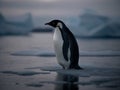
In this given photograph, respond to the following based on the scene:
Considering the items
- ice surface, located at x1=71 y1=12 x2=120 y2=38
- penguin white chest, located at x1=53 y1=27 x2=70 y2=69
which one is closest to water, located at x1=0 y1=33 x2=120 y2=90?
penguin white chest, located at x1=53 y1=27 x2=70 y2=69

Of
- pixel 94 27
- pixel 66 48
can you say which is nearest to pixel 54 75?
pixel 66 48

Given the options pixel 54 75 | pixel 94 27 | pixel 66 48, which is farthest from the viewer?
pixel 94 27

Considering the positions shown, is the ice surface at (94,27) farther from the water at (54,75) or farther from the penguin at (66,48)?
the penguin at (66,48)

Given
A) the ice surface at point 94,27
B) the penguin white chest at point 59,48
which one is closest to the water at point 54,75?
the penguin white chest at point 59,48

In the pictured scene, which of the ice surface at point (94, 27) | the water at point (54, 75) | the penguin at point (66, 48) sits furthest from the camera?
the ice surface at point (94, 27)

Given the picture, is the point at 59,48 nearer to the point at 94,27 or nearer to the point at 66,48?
the point at 66,48

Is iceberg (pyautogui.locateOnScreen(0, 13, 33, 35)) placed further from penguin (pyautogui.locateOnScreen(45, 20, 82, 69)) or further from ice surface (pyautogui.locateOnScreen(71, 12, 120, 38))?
penguin (pyautogui.locateOnScreen(45, 20, 82, 69))

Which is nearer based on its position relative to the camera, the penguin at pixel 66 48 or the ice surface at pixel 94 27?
the penguin at pixel 66 48

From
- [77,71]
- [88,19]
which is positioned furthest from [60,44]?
[88,19]

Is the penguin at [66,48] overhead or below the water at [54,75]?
overhead

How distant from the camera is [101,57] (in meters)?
7.76

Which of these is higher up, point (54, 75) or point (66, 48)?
point (66, 48)

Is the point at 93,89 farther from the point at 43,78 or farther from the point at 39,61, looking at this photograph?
the point at 39,61

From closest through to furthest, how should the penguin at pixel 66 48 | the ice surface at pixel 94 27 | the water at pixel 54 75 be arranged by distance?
the water at pixel 54 75 < the penguin at pixel 66 48 < the ice surface at pixel 94 27
